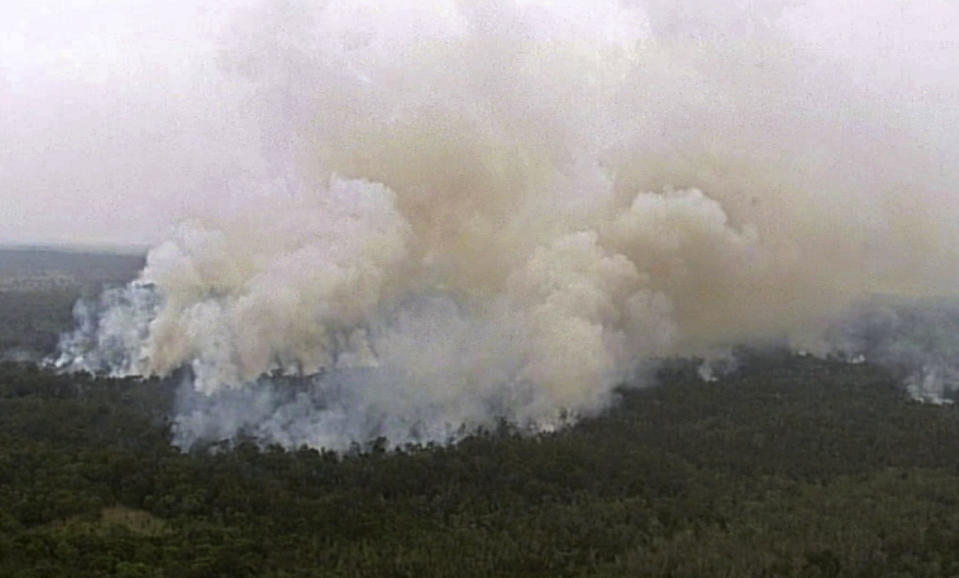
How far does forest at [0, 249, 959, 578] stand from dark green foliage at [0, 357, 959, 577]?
0.18 metres

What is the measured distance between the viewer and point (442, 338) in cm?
10762

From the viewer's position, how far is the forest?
210ft

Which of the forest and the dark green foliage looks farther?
the forest

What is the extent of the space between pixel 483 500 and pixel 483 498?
0.50 m

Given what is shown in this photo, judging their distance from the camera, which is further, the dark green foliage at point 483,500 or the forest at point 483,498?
the forest at point 483,498

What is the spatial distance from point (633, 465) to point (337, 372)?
97.5ft

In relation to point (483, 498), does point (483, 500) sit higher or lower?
lower

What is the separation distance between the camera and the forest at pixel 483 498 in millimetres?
64062

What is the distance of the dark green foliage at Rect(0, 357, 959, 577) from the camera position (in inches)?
2517

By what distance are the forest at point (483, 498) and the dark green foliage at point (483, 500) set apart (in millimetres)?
179

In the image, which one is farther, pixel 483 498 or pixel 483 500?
pixel 483 498

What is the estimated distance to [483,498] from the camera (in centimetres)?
7869

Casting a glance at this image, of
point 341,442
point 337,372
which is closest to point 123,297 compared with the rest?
point 337,372

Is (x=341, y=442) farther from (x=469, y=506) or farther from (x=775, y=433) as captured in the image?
(x=775, y=433)
